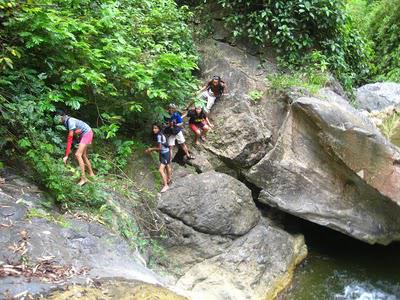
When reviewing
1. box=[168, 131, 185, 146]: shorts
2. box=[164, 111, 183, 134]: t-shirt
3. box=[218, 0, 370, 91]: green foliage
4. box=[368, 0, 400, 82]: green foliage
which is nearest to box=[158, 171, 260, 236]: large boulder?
box=[168, 131, 185, 146]: shorts

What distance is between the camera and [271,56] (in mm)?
11570

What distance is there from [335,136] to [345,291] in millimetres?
3152

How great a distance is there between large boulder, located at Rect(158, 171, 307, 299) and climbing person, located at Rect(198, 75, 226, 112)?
2149 millimetres

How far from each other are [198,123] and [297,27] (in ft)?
13.4

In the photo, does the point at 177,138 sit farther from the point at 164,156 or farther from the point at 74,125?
the point at 74,125

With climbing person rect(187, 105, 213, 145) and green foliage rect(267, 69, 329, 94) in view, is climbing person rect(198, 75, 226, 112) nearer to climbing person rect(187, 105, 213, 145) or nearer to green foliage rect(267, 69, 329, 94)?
climbing person rect(187, 105, 213, 145)

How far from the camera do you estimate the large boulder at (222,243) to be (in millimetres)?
7930

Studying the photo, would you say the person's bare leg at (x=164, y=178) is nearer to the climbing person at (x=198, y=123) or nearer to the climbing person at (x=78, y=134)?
the climbing person at (x=198, y=123)

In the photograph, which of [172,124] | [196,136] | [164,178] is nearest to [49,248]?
[164,178]

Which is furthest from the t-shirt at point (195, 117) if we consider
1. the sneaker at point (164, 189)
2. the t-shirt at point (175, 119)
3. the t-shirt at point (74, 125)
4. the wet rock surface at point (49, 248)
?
the wet rock surface at point (49, 248)

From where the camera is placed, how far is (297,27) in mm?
11375

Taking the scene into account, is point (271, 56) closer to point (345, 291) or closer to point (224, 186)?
point (224, 186)

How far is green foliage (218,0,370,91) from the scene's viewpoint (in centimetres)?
1117

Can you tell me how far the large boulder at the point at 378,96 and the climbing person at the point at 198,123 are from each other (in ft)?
18.3
